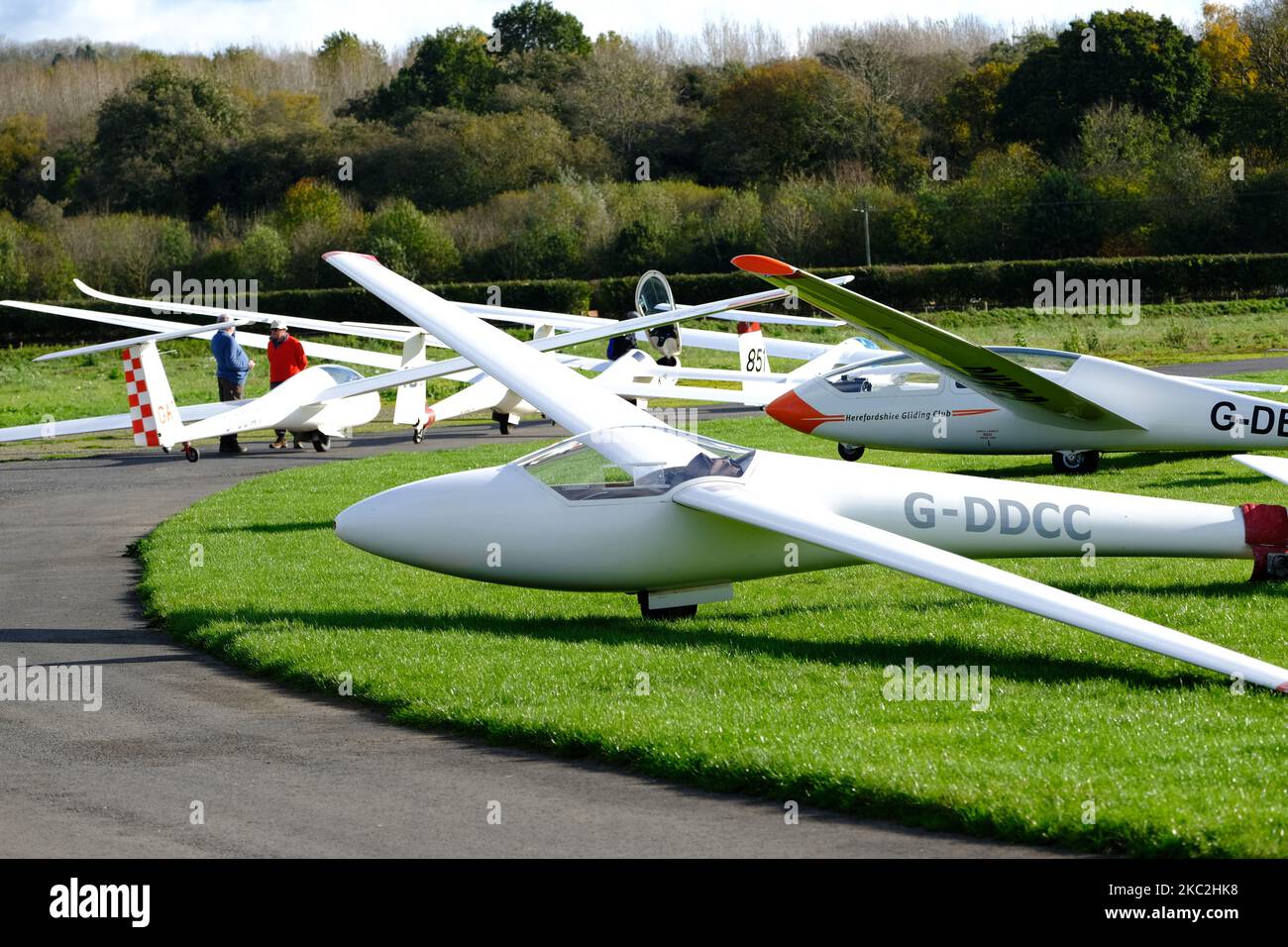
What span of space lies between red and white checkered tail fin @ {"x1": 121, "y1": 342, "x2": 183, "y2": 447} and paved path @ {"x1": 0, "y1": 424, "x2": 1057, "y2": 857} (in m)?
11.4

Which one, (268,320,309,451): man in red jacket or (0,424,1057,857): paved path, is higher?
(268,320,309,451): man in red jacket

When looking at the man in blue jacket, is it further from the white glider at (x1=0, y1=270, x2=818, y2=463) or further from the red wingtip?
the red wingtip

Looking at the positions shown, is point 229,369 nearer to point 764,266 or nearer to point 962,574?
point 764,266

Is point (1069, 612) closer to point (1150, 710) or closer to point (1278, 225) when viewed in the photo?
point (1150, 710)

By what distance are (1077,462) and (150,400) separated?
1415 cm

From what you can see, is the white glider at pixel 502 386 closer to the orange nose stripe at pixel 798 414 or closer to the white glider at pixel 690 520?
the orange nose stripe at pixel 798 414

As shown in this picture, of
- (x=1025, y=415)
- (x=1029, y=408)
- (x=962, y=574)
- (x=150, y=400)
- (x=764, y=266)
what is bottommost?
(x=962, y=574)

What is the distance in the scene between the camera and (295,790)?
23.0 feet

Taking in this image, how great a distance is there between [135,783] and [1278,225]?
68.8 meters

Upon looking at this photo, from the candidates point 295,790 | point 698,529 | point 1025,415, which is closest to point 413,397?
point 1025,415

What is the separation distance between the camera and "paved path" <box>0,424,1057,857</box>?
241 inches

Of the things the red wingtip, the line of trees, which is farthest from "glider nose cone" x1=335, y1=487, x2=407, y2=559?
the line of trees

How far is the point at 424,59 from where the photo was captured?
10075cm
